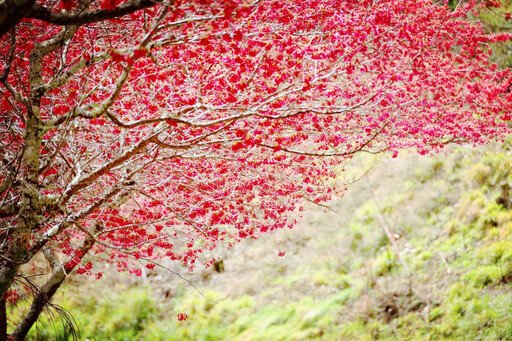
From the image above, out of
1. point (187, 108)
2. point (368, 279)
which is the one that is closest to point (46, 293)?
point (187, 108)

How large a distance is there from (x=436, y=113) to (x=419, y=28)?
1590 mm

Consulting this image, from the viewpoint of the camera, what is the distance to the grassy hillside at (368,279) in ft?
23.3

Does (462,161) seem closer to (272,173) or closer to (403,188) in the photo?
(403,188)

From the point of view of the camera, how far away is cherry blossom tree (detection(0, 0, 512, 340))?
122 inches

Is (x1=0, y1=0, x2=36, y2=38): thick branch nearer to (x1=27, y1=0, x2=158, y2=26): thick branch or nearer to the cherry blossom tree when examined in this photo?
the cherry blossom tree

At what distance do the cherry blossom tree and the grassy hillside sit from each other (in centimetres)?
179

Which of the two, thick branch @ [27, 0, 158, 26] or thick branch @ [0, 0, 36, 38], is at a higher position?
thick branch @ [27, 0, 158, 26]

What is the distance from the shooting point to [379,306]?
8.24m

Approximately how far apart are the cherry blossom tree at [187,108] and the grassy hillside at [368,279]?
179cm

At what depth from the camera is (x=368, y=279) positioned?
30.8ft

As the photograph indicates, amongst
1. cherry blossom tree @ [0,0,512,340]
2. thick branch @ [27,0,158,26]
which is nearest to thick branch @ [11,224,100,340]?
cherry blossom tree @ [0,0,512,340]

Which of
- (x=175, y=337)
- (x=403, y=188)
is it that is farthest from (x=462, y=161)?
(x=175, y=337)

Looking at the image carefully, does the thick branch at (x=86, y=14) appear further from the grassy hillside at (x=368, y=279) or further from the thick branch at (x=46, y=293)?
the grassy hillside at (x=368, y=279)

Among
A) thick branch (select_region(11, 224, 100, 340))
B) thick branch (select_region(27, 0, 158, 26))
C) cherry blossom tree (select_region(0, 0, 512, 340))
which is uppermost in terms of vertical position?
cherry blossom tree (select_region(0, 0, 512, 340))
